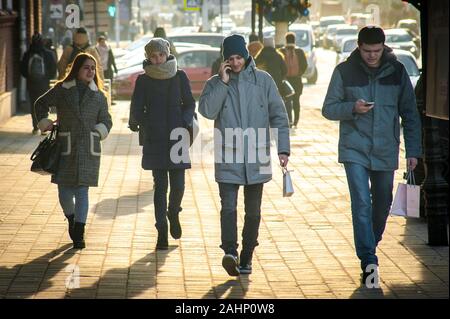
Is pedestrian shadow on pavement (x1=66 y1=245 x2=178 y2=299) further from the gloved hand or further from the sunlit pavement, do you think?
the gloved hand

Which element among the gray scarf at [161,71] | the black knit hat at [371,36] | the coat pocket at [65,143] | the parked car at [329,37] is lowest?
the parked car at [329,37]

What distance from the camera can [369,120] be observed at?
8.91 meters

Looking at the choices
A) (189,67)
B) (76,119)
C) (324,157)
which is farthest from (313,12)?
(76,119)

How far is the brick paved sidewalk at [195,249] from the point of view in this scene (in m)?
8.55

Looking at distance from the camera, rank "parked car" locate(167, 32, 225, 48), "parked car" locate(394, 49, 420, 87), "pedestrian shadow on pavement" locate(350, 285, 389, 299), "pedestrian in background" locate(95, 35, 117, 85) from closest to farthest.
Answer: "pedestrian shadow on pavement" locate(350, 285, 389, 299) → "parked car" locate(394, 49, 420, 87) → "pedestrian in background" locate(95, 35, 117, 85) → "parked car" locate(167, 32, 225, 48)

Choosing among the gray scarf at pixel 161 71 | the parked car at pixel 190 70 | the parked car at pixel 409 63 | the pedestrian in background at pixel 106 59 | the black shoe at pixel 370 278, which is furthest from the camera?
the parked car at pixel 190 70

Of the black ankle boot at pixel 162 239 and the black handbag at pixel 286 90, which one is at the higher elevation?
the black handbag at pixel 286 90

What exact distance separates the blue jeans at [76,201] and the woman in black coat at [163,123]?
51cm

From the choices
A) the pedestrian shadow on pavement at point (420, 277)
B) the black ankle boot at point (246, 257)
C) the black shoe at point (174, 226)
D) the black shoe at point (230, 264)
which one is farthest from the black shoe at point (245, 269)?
the black shoe at point (174, 226)

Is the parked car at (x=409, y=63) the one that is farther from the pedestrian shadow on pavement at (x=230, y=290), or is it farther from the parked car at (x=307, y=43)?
the pedestrian shadow on pavement at (x=230, y=290)

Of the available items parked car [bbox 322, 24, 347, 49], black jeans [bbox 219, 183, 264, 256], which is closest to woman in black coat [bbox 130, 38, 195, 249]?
black jeans [bbox 219, 183, 264, 256]

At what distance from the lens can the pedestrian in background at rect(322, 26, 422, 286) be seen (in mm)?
8852

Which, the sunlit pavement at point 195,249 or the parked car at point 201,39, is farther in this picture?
the parked car at point 201,39

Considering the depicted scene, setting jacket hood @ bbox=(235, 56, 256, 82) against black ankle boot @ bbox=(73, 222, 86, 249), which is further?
black ankle boot @ bbox=(73, 222, 86, 249)
